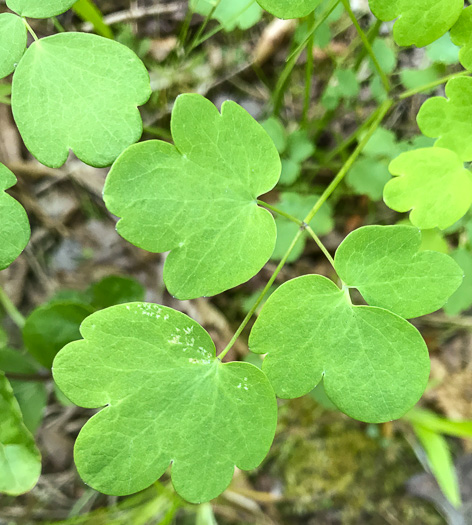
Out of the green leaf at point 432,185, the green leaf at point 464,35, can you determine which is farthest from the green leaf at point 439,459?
the green leaf at point 464,35

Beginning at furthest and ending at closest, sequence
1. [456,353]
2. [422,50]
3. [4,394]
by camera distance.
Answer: [456,353], [422,50], [4,394]

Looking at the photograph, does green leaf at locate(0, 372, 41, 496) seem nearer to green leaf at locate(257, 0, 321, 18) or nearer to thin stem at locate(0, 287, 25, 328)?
thin stem at locate(0, 287, 25, 328)

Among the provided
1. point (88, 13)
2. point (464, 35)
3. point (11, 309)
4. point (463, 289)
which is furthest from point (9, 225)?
point (463, 289)

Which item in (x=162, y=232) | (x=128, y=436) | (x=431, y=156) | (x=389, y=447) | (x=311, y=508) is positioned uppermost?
(x=431, y=156)

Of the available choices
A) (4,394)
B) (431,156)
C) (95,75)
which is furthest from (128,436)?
(431,156)

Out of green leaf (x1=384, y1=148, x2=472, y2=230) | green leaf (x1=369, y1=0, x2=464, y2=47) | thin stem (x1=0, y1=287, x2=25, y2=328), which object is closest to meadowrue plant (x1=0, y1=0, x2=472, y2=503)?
green leaf (x1=369, y1=0, x2=464, y2=47)

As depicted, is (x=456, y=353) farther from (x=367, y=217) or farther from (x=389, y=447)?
(x=367, y=217)

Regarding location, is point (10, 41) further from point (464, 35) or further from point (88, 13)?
point (464, 35)

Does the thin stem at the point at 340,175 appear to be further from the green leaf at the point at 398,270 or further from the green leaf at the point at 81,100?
the green leaf at the point at 81,100
